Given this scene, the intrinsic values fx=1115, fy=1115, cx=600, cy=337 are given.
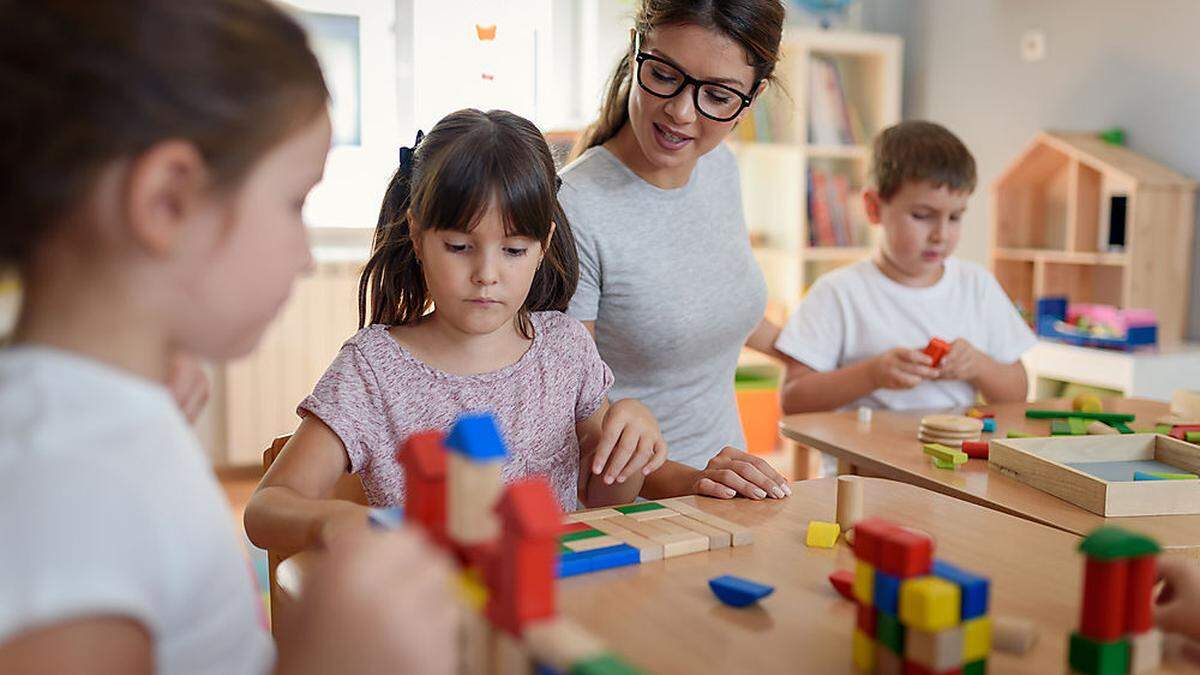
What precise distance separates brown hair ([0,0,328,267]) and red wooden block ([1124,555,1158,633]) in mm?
622

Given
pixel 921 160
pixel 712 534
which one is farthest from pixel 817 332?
pixel 712 534

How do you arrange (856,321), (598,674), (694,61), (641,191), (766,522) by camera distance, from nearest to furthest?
(598,674)
(766,522)
(694,61)
(641,191)
(856,321)

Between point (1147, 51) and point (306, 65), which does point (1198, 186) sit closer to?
point (1147, 51)

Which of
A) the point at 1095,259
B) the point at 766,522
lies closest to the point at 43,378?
the point at 766,522

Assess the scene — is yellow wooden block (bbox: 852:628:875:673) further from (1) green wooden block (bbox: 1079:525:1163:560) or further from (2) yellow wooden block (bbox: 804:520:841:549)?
(2) yellow wooden block (bbox: 804:520:841:549)

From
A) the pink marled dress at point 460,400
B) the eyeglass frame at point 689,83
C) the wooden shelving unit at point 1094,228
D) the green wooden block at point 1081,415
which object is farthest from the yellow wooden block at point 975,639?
the wooden shelving unit at point 1094,228

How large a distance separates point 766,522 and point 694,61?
71cm

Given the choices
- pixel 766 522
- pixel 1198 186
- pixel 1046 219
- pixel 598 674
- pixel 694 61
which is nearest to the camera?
pixel 598 674

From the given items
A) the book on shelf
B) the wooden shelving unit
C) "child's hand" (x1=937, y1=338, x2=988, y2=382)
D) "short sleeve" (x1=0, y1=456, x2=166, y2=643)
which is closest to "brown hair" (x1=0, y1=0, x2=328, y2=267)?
"short sleeve" (x1=0, y1=456, x2=166, y2=643)

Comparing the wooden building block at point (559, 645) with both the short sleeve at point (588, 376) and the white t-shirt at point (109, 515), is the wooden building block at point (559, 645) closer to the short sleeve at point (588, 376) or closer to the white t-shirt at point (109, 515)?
the white t-shirt at point (109, 515)

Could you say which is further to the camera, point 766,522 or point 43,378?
point 766,522

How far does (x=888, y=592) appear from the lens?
727mm

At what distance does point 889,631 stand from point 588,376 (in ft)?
2.67

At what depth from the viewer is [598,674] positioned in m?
0.57
